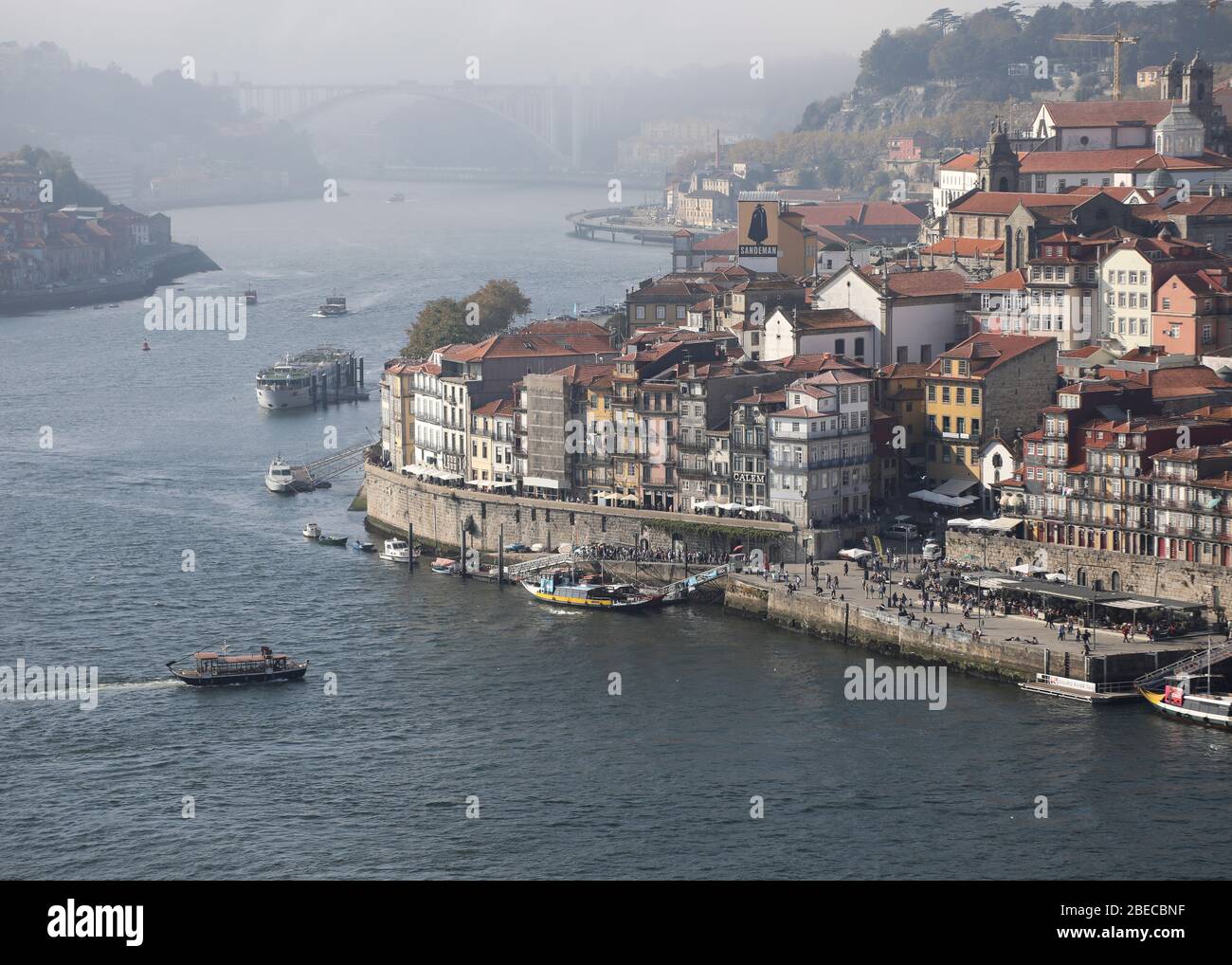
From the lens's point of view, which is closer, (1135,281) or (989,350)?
(989,350)

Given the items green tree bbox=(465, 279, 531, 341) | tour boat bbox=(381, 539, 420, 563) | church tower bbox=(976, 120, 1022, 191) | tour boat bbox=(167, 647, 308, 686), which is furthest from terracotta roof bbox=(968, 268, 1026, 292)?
tour boat bbox=(167, 647, 308, 686)

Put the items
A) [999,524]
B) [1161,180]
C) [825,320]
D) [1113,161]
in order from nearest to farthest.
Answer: [999,524]
[825,320]
[1161,180]
[1113,161]

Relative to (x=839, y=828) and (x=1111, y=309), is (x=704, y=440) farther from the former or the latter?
(x=839, y=828)

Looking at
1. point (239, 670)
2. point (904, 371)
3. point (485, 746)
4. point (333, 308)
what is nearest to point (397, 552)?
point (239, 670)

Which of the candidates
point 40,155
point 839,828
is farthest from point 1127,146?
point 40,155

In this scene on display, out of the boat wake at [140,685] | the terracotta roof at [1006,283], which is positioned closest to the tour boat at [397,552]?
the boat wake at [140,685]

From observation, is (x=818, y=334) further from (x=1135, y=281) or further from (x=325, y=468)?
(x=325, y=468)

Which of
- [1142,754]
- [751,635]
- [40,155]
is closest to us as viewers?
[1142,754]
